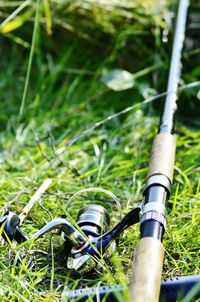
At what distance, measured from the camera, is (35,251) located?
154 cm

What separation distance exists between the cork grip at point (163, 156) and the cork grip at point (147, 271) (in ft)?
0.98

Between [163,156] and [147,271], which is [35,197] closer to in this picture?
[163,156]

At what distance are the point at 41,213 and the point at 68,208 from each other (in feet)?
0.30

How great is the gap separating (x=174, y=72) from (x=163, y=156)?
1.59ft

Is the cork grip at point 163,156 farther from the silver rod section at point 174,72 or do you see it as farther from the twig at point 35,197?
the twig at point 35,197

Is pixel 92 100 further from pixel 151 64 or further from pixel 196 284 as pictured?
pixel 196 284

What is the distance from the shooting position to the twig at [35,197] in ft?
5.55

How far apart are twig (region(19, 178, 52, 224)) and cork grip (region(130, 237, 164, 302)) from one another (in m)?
0.46

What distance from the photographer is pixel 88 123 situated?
7.64ft

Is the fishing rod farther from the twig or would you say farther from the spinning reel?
the twig

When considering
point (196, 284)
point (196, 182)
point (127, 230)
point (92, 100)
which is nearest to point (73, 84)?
point (92, 100)

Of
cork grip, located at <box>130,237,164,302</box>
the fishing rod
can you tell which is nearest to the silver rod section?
the fishing rod

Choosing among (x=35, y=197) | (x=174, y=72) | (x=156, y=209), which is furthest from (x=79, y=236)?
(x=174, y=72)

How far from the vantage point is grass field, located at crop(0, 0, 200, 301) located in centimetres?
156
